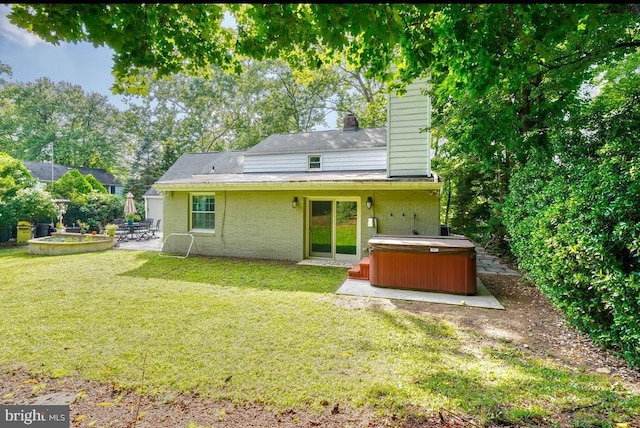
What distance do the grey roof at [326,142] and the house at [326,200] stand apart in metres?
0.08

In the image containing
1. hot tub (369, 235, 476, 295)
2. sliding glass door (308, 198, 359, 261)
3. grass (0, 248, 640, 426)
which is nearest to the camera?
grass (0, 248, 640, 426)

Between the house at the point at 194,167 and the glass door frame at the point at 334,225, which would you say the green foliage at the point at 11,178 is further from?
the glass door frame at the point at 334,225

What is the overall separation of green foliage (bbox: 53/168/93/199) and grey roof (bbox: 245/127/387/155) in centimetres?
1237

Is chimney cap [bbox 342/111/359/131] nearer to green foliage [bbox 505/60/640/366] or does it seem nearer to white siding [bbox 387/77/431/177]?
white siding [bbox 387/77/431/177]

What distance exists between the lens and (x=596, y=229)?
3381 mm

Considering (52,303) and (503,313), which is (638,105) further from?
(52,303)

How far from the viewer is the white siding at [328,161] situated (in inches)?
445

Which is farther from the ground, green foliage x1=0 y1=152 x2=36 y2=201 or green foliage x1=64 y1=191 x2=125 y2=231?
green foliage x1=0 y1=152 x2=36 y2=201

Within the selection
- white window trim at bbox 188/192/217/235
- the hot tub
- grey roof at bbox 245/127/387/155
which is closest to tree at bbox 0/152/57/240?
white window trim at bbox 188/192/217/235

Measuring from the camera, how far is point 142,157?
25.2 meters

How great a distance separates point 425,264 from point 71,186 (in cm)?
2072

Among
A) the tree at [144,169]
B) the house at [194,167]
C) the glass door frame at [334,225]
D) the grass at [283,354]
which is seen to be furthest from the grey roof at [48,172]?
the glass door frame at [334,225]

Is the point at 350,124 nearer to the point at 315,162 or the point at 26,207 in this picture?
the point at 315,162

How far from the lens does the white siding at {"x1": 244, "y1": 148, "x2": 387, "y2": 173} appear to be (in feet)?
37.1
